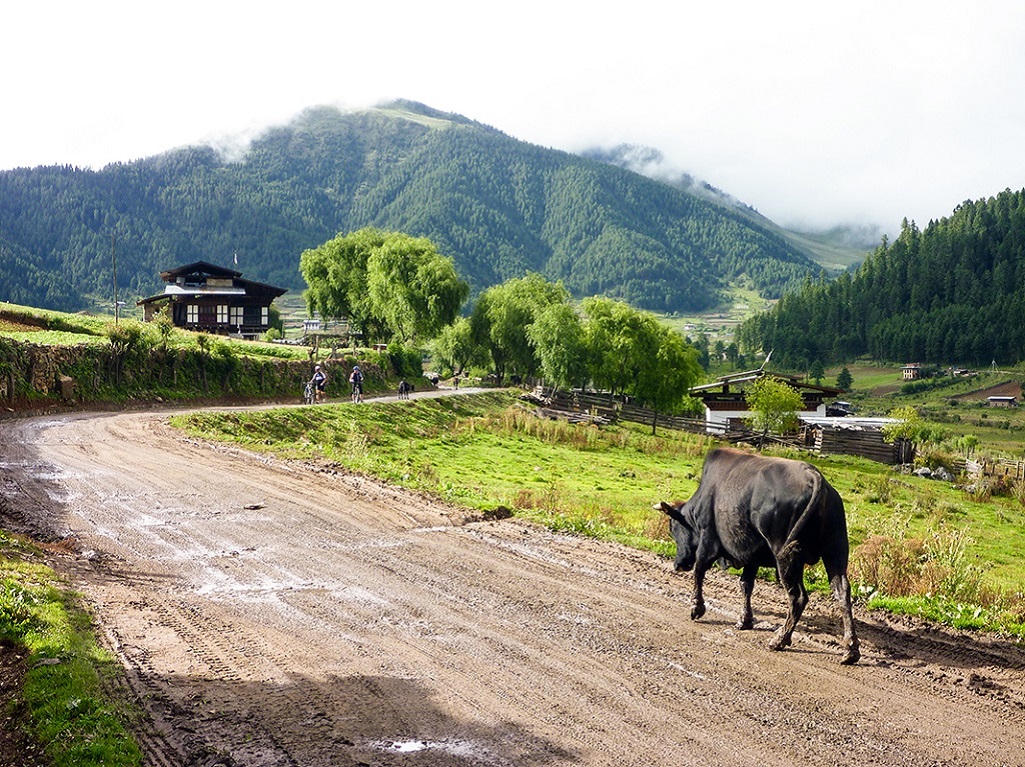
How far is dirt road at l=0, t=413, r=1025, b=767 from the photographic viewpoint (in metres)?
8.61

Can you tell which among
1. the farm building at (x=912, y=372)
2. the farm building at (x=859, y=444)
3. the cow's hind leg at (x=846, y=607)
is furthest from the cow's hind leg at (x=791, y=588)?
the farm building at (x=912, y=372)

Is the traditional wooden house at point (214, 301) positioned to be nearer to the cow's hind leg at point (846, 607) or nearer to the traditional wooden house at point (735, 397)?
the traditional wooden house at point (735, 397)

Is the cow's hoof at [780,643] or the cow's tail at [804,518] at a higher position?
the cow's tail at [804,518]

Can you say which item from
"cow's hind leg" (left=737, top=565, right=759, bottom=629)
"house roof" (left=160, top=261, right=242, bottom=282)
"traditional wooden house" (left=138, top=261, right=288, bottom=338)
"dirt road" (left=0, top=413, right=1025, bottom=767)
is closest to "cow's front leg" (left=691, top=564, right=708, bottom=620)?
"dirt road" (left=0, top=413, right=1025, bottom=767)

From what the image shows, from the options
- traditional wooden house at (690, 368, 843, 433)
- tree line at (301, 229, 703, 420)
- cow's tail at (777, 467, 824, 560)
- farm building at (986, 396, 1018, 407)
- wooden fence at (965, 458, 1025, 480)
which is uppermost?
tree line at (301, 229, 703, 420)

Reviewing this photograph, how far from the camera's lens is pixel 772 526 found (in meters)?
11.6

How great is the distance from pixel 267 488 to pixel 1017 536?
2708 centimetres

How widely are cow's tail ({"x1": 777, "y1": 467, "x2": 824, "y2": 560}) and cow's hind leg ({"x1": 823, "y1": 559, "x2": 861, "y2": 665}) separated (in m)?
0.60

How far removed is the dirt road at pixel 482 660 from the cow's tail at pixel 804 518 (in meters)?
1.31

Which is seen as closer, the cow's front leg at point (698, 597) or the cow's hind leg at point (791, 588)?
the cow's hind leg at point (791, 588)

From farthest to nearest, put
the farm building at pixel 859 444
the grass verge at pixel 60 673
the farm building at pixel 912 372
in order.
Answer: the farm building at pixel 912 372, the farm building at pixel 859 444, the grass verge at pixel 60 673

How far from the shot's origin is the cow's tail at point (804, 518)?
11.2 m

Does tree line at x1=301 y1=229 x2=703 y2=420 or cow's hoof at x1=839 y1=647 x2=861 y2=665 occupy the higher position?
tree line at x1=301 y1=229 x2=703 y2=420

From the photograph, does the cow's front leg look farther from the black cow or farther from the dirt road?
the dirt road
